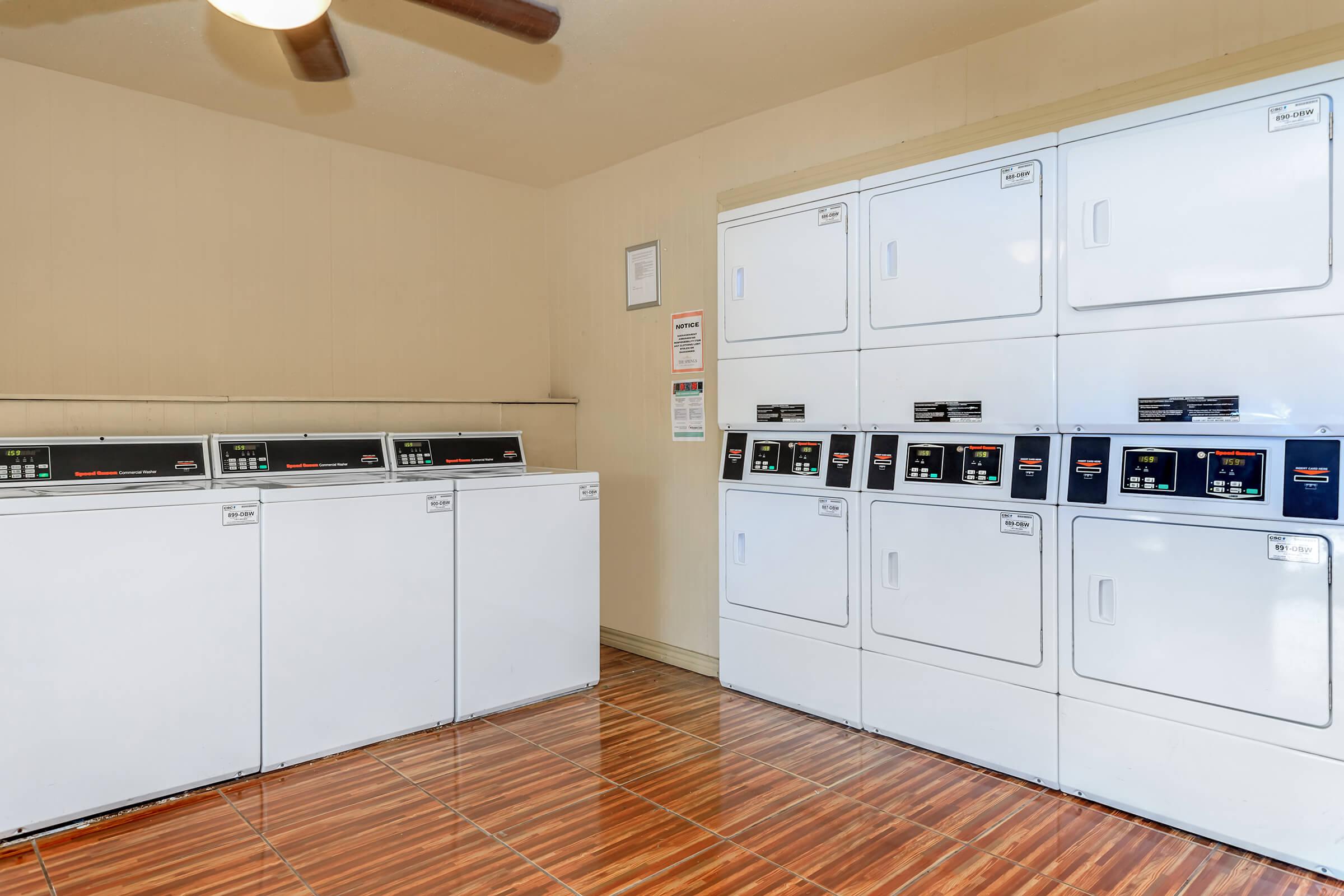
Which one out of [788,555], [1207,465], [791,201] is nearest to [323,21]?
[791,201]

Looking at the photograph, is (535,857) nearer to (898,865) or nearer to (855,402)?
(898,865)

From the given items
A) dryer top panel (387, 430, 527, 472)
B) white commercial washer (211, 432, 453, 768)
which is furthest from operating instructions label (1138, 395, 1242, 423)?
dryer top panel (387, 430, 527, 472)

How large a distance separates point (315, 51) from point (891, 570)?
2586mm

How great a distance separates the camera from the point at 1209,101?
2.31 meters

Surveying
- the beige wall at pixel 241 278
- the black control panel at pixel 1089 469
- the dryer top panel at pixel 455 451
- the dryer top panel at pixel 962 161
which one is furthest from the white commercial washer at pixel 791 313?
the beige wall at pixel 241 278

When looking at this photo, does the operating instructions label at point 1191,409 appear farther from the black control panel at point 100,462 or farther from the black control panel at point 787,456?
the black control panel at point 100,462

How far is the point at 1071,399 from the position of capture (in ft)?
8.51

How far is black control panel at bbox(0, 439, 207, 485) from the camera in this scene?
2.73m

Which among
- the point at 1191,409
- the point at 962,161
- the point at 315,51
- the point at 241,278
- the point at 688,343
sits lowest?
the point at 1191,409

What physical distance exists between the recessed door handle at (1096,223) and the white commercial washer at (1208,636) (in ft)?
2.04

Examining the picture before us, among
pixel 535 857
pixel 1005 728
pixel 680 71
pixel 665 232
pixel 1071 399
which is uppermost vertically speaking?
pixel 680 71

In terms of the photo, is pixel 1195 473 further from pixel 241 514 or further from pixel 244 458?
pixel 244 458

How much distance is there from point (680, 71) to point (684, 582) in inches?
96.1

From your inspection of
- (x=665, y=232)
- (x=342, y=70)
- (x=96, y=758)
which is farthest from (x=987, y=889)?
(x=665, y=232)
